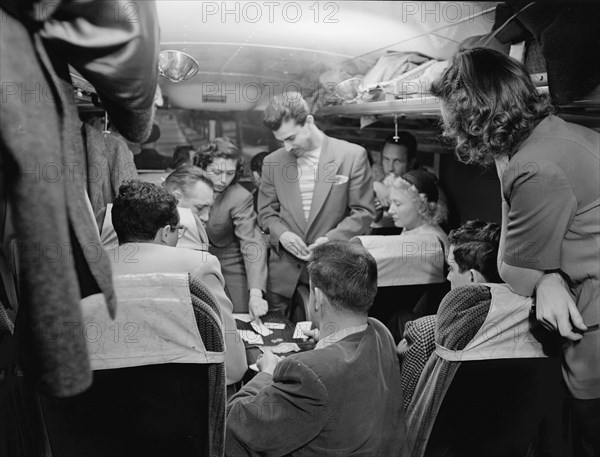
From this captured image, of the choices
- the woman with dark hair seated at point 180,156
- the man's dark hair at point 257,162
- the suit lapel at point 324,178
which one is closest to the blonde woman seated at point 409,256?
the suit lapel at point 324,178

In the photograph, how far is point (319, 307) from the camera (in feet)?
5.75

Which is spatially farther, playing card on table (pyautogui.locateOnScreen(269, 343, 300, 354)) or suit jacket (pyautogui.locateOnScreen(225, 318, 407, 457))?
playing card on table (pyautogui.locateOnScreen(269, 343, 300, 354))

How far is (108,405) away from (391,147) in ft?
7.90

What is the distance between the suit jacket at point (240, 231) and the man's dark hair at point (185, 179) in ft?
0.50

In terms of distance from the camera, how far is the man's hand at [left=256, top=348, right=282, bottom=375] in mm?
1778

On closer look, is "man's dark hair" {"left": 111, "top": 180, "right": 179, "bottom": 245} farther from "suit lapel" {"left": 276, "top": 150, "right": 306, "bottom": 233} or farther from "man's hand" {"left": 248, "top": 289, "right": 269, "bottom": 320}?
"suit lapel" {"left": 276, "top": 150, "right": 306, "bottom": 233}

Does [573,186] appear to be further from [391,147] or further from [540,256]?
[391,147]

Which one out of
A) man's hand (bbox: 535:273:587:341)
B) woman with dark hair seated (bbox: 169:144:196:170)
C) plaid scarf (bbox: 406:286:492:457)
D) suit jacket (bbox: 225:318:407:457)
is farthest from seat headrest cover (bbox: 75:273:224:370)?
woman with dark hair seated (bbox: 169:144:196:170)

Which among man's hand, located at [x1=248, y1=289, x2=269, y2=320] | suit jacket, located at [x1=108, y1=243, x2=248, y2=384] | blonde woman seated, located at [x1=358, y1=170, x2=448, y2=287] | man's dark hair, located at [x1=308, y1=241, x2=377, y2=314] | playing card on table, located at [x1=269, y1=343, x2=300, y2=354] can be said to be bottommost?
playing card on table, located at [x1=269, y1=343, x2=300, y2=354]

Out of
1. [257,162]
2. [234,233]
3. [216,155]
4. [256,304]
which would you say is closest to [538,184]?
[256,304]

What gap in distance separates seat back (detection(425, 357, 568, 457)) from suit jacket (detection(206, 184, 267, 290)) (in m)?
0.94

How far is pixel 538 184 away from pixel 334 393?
29.8 inches

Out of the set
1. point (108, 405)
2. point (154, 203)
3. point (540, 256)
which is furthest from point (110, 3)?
point (540, 256)

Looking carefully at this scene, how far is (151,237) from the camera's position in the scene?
1358 millimetres
